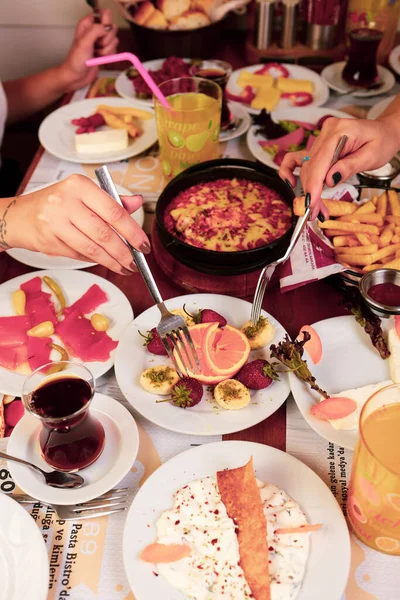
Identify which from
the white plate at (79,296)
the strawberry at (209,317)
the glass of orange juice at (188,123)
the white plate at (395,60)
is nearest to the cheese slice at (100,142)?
the glass of orange juice at (188,123)

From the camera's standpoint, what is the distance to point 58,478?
1.15 m

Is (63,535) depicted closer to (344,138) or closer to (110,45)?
(344,138)

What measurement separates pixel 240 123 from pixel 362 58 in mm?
614

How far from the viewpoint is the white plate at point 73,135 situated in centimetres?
210

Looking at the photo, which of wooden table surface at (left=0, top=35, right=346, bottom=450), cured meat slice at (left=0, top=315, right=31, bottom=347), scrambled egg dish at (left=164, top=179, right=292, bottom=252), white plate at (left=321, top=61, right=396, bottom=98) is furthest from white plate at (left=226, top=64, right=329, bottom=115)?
cured meat slice at (left=0, top=315, right=31, bottom=347)

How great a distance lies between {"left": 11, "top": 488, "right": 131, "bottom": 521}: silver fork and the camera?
1.13 meters

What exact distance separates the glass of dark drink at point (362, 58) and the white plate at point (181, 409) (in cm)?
144

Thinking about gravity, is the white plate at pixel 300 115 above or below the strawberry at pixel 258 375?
above

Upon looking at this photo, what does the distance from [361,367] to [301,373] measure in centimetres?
18

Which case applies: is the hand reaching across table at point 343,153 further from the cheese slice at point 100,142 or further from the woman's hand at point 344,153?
the cheese slice at point 100,142

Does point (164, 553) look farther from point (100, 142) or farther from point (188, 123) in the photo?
point (100, 142)

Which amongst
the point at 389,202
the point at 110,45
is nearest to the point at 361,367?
the point at 389,202

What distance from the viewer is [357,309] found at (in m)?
1.43

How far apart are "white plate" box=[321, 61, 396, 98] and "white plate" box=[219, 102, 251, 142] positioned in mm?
443
